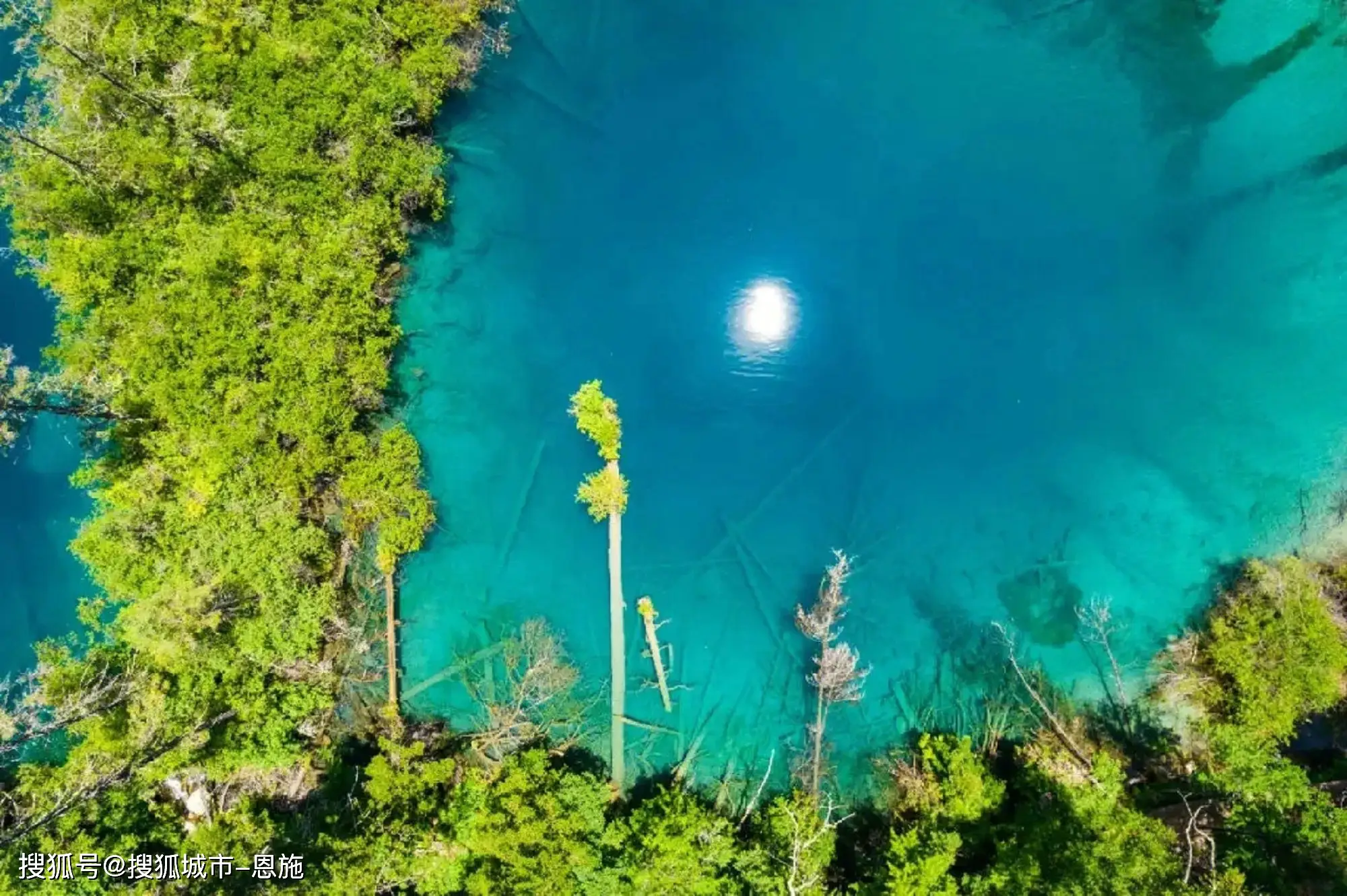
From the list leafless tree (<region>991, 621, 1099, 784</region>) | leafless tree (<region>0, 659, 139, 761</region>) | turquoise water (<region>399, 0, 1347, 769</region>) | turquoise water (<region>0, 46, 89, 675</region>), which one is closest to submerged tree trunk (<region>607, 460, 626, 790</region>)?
turquoise water (<region>399, 0, 1347, 769</region>)

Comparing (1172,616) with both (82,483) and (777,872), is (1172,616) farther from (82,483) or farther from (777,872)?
(82,483)

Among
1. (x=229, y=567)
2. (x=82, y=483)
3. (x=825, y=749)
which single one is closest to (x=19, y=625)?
(x=82, y=483)

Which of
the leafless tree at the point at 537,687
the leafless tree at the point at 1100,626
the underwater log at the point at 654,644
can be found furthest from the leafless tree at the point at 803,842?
the leafless tree at the point at 1100,626

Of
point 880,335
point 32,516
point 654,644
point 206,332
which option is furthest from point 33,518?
point 880,335

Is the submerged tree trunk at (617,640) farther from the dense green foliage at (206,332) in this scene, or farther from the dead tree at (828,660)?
the dense green foliage at (206,332)

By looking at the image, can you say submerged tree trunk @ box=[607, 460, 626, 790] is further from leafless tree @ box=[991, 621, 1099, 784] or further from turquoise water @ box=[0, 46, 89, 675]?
turquoise water @ box=[0, 46, 89, 675]

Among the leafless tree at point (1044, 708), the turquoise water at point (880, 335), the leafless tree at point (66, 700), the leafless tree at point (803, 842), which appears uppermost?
the turquoise water at point (880, 335)

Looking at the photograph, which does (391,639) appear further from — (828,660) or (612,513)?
(828,660)
